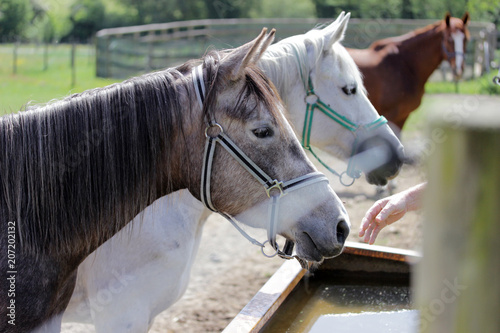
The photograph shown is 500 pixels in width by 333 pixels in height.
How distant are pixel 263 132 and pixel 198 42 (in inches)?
641

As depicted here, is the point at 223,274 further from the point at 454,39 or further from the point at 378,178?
the point at 454,39

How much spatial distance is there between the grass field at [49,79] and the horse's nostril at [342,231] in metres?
9.68

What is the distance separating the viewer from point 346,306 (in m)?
2.54

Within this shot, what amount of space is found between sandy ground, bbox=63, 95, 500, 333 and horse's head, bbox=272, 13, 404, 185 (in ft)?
1.36

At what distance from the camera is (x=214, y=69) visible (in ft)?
5.53

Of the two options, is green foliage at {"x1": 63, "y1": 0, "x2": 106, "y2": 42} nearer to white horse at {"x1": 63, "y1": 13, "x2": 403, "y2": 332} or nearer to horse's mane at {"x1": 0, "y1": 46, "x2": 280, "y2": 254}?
white horse at {"x1": 63, "y1": 13, "x2": 403, "y2": 332}

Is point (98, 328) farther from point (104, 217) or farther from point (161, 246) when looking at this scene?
point (104, 217)

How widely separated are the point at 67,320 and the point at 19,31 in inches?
1148

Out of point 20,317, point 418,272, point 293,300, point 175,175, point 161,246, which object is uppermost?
point 418,272

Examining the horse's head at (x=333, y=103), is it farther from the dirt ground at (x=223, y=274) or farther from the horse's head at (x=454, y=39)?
the horse's head at (x=454, y=39)

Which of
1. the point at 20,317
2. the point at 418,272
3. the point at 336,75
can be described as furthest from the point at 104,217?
the point at 336,75

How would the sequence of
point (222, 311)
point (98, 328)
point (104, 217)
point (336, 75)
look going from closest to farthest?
1. point (104, 217)
2. point (98, 328)
3. point (336, 75)
4. point (222, 311)

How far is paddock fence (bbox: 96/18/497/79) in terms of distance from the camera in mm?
15367

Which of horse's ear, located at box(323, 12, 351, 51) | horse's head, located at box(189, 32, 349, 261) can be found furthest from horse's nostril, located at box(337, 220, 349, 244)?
horse's ear, located at box(323, 12, 351, 51)
